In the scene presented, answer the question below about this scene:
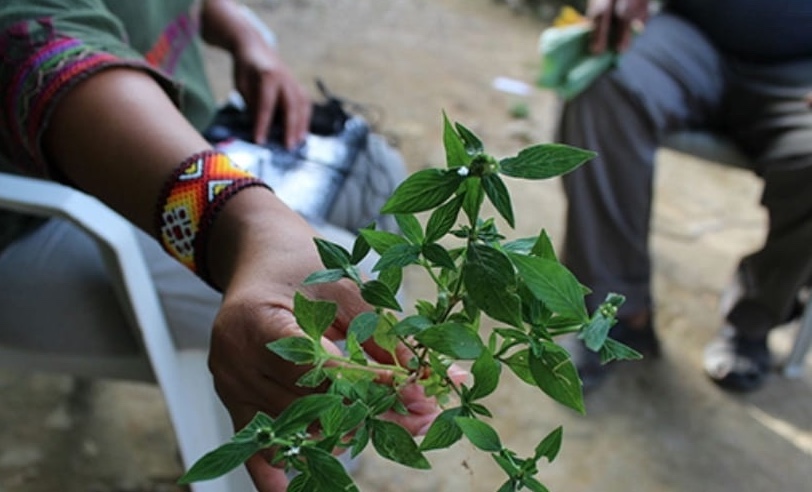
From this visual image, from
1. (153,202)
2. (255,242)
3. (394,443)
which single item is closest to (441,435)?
(394,443)

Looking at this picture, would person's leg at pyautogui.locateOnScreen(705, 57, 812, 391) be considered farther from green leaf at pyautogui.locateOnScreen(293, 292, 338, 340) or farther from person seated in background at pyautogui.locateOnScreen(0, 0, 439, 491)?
green leaf at pyautogui.locateOnScreen(293, 292, 338, 340)

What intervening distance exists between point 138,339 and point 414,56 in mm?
2219

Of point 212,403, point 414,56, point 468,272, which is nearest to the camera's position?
point 468,272

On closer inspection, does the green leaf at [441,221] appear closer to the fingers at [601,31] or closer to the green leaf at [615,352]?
the green leaf at [615,352]

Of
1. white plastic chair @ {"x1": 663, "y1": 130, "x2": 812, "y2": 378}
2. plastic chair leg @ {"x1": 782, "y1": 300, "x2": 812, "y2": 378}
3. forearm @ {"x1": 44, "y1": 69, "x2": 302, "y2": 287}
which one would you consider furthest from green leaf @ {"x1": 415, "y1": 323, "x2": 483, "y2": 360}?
plastic chair leg @ {"x1": 782, "y1": 300, "x2": 812, "y2": 378}

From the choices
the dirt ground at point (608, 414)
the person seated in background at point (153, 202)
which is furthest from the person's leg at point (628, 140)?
the person seated in background at point (153, 202)

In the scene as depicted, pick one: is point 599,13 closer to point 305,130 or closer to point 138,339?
point 305,130

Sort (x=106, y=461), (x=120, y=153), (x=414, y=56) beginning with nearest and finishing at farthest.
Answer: (x=120, y=153), (x=106, y=461), (x=414, y=56)

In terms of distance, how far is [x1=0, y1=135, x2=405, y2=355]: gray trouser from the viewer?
0.95 metres

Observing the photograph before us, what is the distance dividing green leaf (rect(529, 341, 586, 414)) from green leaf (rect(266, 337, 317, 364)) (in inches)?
4.9

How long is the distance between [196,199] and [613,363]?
1276 mm

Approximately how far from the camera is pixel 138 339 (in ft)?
3.30

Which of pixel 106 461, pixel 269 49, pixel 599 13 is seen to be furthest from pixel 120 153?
pixel 599 13

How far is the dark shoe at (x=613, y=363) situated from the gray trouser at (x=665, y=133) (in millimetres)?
67
